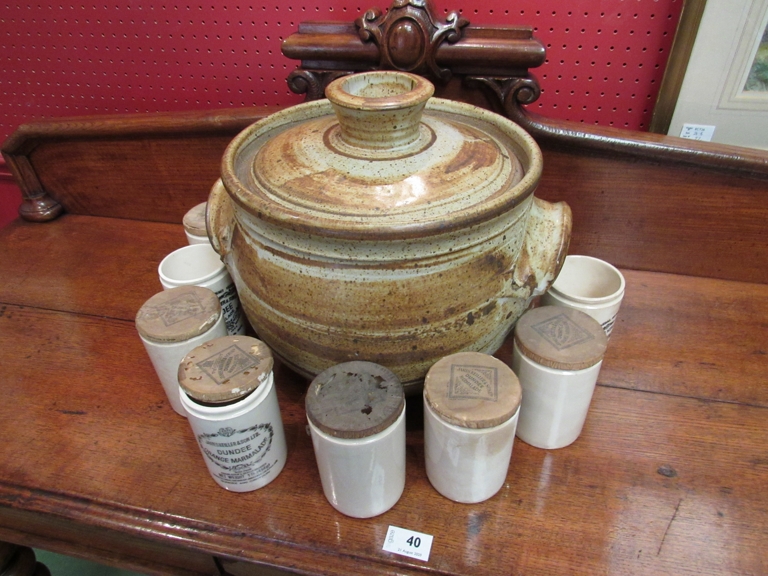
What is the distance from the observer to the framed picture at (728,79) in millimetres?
812

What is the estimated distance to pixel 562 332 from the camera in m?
0.65

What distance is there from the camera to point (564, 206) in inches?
26.4

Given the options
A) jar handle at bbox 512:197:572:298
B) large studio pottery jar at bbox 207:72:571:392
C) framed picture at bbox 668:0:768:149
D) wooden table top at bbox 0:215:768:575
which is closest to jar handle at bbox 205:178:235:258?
large studio pottery jar at bbox 207:72:571:392

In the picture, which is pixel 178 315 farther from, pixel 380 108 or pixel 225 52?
pixel 225 52

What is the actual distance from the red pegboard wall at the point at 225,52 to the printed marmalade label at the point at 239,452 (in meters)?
0.68

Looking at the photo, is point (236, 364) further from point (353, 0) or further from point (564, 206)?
point (353, 0)

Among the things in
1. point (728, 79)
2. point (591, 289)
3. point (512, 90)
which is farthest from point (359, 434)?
point (728, 79)

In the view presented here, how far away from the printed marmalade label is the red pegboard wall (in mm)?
681

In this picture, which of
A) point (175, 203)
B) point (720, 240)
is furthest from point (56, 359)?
point (720, 240)

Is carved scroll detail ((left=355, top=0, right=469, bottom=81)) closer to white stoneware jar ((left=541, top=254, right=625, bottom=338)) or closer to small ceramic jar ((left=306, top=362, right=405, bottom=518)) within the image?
white stoneware jar ((left=541, top=254, right=625, bottom=338))

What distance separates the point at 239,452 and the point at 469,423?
0.81 ft

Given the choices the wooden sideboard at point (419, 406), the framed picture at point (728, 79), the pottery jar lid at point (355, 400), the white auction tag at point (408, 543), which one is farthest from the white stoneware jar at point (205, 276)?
the framed picture at point (728, 79)

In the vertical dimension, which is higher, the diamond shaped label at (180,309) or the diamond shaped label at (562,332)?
the diamond shaped label at (562,332)

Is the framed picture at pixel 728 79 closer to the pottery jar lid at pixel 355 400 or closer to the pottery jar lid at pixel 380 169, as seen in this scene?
the pottery jar lid at pixel 380 169
